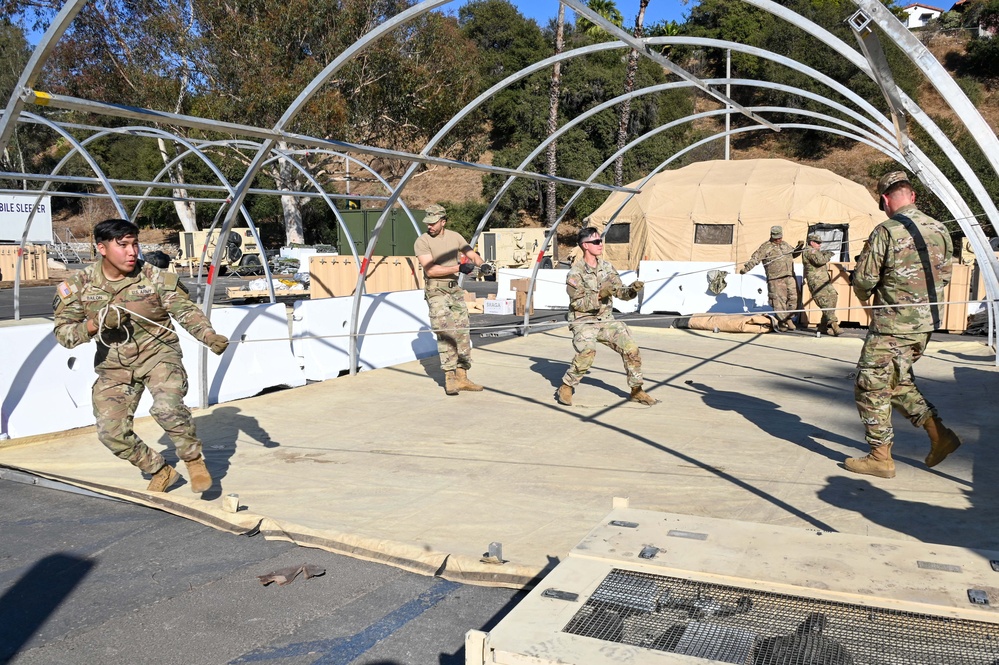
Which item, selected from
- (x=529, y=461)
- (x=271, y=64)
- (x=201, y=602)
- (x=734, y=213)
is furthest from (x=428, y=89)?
(x=201, y=602)

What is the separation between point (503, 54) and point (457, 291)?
47.2 metres

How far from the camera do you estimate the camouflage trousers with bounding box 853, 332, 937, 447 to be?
227 inches

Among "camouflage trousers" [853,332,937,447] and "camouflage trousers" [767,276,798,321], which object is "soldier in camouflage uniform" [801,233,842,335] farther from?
"camouflage trousers" [853,332,937,447]

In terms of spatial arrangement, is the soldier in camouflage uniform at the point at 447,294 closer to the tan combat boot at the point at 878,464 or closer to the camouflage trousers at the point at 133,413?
the camouflage trousers at the point at 133,413

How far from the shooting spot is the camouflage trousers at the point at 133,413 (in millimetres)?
5344

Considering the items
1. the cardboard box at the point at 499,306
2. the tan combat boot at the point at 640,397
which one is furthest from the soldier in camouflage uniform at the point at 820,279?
the tan combat boot at the point at 640,397

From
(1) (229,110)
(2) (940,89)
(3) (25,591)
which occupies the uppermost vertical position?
(1) (229,110)

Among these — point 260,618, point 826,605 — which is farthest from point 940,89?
point 260,618

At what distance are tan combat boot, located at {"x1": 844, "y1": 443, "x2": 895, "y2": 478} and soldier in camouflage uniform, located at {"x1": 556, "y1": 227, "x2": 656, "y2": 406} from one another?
8.52 ft

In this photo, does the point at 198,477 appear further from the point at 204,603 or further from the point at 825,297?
the point at 825,297

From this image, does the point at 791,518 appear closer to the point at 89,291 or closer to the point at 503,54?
the point at 89,291

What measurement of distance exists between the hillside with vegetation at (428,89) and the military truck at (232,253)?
225cm

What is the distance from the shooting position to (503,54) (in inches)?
2095

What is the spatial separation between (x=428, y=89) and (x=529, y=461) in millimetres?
31518
